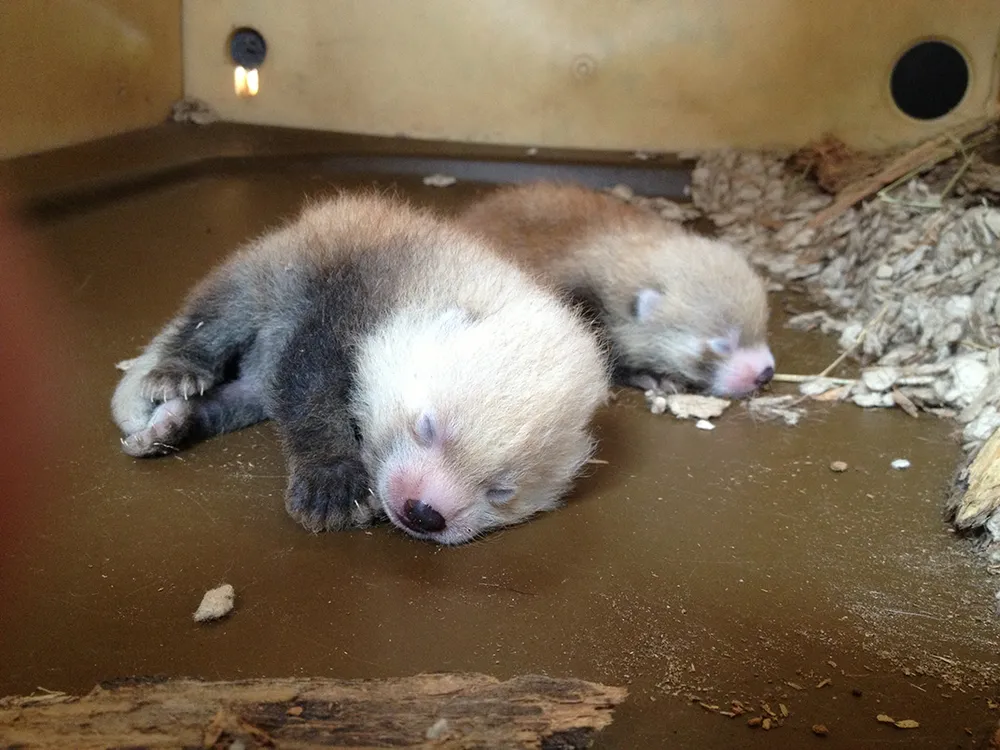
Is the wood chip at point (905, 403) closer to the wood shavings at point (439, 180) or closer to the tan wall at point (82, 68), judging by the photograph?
the wood shavings at point (439, 180)

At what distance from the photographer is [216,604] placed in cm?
189

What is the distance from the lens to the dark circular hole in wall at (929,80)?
4566 millimetres

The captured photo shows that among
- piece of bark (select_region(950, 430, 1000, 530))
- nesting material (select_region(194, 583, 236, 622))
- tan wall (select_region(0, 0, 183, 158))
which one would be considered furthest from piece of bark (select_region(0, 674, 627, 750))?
tan wall (select_region(0, 0, 183, 158))

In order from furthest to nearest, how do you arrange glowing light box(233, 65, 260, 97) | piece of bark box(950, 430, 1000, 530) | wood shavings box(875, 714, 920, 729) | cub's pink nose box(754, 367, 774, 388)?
glowing light box(233, 65, 260, 97)
cub's pink nose box(754, 367, 774, 388)
piece of bark box(950, 430, 1000, 530)
wood shavings box(875, 714, 920, 729)

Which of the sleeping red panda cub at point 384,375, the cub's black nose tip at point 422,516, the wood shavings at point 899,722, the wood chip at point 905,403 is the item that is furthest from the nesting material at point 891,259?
the cub's black nose tip at point 422,516

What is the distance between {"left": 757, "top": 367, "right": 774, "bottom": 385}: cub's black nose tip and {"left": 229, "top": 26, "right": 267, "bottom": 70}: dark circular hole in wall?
9.34ft

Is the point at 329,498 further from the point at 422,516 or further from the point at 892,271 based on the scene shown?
the point at 892,271

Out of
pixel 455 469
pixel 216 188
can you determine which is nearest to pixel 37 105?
pixel 216 188

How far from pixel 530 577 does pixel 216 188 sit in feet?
9.08

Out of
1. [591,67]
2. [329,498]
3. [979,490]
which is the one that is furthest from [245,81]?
[979,490]

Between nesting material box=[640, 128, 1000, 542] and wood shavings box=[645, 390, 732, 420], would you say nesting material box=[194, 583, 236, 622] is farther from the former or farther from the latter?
nesting material box=[640, 128, 1000, 542]

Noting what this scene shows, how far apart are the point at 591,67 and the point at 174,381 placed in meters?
3.01

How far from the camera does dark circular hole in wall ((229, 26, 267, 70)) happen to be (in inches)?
171

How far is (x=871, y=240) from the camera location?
13.7 feet
